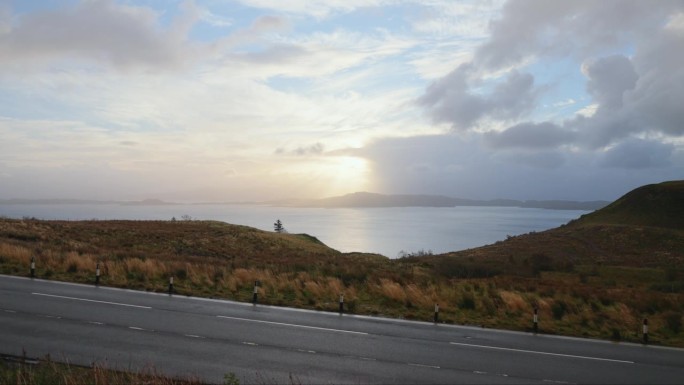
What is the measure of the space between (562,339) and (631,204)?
8668 centimetres

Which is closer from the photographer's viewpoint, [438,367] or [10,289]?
[438,367]

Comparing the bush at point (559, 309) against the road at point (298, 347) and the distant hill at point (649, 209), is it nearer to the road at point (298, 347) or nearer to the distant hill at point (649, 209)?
the road at point (298, 347)

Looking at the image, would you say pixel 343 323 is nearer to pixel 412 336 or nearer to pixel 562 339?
pixel 412 336

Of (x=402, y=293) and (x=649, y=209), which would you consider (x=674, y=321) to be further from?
(x=649, y=209)

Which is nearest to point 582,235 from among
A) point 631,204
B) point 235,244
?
point 631,204

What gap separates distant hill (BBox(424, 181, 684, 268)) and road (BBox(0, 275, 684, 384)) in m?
24.3

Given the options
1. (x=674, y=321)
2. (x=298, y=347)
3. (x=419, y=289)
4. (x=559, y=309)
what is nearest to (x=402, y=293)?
(x=419, y=289)

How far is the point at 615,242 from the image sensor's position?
6381 cm

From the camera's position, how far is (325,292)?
742 inches

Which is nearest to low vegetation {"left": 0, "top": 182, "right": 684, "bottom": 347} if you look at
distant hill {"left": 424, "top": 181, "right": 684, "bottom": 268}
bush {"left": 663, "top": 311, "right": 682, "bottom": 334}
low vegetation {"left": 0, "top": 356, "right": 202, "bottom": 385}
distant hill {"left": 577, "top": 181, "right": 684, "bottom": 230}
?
bush {"left": 663, "top": 311, "right": 682, "bottom": 334}

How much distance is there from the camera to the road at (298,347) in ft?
30.7

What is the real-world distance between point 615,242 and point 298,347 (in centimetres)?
6280

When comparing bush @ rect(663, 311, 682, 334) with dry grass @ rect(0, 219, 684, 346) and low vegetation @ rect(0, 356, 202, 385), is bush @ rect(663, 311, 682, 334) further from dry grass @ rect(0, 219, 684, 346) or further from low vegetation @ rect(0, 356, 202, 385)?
low vegetation @ rect(0, 356, 202, 385)

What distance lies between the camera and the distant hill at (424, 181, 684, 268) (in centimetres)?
4794
